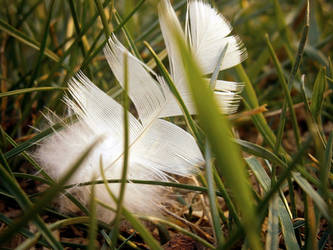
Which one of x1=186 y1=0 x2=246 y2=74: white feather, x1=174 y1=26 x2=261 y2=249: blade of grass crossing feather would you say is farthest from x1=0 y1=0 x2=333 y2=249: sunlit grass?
x1=186 y1=0 x2=246 y2=74: white feather

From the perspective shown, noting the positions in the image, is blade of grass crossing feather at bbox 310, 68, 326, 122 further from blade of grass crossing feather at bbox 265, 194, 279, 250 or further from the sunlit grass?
blade of grass crossing feather at bbox 265, 194, 279, 250

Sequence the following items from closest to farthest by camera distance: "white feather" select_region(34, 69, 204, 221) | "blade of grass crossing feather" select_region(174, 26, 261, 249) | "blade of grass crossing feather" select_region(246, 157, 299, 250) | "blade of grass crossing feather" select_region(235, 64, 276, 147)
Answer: "blade of grass crossing feather" select_region(174, 26, 261, 249), "blade of grass crossing feather" select_region(246, 157, 299, 250), "white feather" select_region(34, 69, 204, 221), "blade of grass crossing feather" select_region(235, 64, 276, 147)

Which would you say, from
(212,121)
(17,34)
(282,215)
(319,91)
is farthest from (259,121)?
(17,34)

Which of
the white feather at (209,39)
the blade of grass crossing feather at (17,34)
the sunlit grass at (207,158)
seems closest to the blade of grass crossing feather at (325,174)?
the sunlit grass at (207,158)

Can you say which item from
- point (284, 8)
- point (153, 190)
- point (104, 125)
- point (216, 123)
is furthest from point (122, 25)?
point (284, 8)

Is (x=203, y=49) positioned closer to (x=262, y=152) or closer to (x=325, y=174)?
(x=262, y=152)

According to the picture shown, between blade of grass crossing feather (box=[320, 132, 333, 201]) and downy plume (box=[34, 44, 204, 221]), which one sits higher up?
downy plume (box=[34, 44, 204, 221])

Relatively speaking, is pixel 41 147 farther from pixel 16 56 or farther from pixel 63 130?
pixel 16 56
